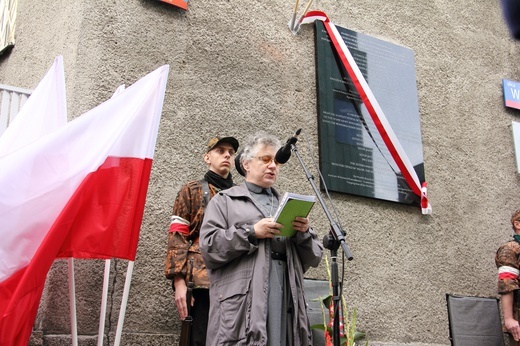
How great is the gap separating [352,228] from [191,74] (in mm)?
2032

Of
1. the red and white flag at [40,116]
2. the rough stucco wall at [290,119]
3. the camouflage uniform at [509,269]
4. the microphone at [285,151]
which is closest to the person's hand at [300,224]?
the microphone at [285,151]

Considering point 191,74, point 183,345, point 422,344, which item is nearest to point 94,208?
point 183,345

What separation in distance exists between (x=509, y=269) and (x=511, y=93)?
9.09ft

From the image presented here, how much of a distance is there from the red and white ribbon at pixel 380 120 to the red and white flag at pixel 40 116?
273cm

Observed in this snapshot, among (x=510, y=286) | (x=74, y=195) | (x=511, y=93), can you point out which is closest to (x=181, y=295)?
(x=74, y=195)

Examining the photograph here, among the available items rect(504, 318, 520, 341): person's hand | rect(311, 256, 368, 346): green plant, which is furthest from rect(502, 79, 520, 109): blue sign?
rect(311, 256, 368, 346): green plant

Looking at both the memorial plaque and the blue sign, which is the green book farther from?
the blue sign

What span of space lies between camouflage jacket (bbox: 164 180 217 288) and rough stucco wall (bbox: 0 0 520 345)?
0.55 metres

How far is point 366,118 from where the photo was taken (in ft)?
19.4

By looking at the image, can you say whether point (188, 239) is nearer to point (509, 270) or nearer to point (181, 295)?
point (181, 295)

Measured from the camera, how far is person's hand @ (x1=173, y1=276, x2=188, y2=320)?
369 centimetres

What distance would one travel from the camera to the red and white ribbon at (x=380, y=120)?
590cm

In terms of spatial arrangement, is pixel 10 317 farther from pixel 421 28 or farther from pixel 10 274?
pixel 421 28

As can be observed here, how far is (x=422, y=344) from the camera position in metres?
5.38
